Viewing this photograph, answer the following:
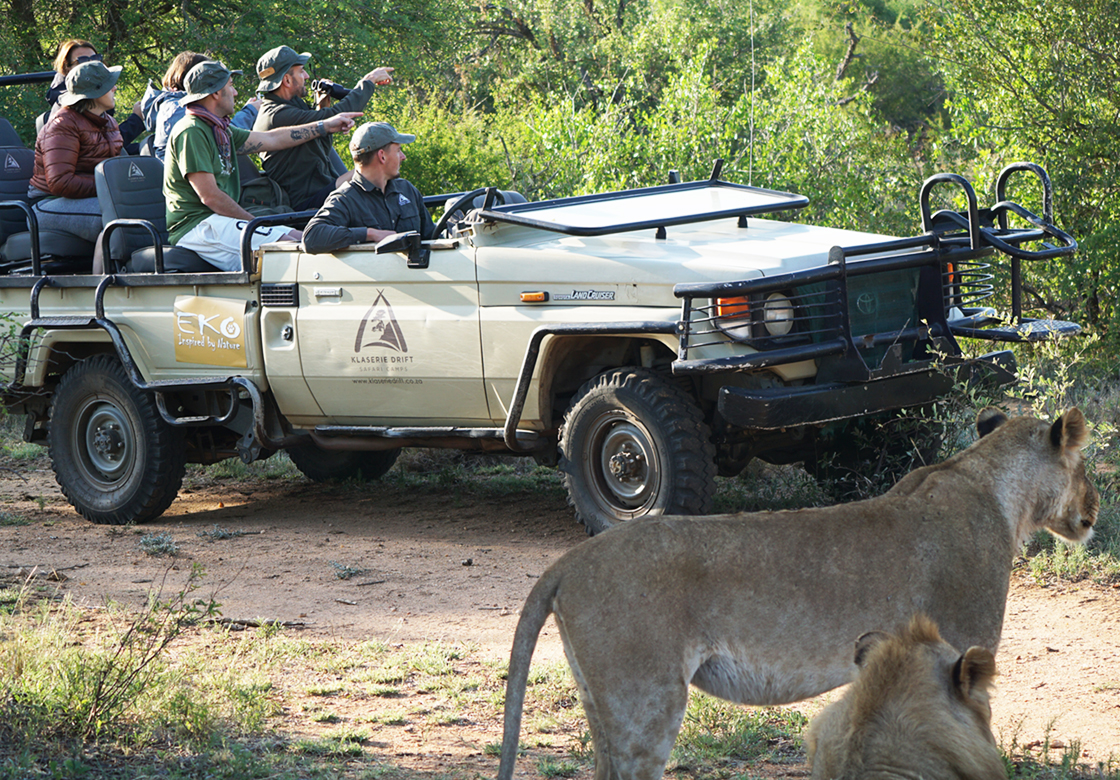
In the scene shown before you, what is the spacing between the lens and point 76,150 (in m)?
8.53

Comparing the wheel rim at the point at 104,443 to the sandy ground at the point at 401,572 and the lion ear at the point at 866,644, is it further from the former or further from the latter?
the lion ear at the point at 866,644

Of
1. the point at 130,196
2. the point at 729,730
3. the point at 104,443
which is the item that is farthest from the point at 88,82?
the point at 729,730

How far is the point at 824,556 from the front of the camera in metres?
3.39

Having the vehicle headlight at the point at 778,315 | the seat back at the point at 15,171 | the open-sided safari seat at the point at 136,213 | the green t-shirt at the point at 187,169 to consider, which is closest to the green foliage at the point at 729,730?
the vehicle headlight at the point at 778,315

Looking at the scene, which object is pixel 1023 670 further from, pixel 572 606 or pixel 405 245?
pixel 405 245

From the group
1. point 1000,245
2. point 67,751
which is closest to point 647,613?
point 67,751

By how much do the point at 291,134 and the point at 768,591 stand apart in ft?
19.9

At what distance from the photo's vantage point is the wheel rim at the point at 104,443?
8.08 metres

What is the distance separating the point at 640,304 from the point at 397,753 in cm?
273

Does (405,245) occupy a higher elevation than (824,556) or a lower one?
higher

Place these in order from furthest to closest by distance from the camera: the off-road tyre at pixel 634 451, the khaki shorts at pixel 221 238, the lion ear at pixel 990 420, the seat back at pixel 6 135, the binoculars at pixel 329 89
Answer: the seat back at pixel 6 135 → the binoculars at pixel 329 89 → the khaki shorts at pixel 221 238 → the off-road tyre at pixel 634 451 → the lion ear at pixel 990 420

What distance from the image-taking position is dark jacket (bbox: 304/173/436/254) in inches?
276

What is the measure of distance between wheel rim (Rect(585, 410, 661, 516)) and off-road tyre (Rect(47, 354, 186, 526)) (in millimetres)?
2931

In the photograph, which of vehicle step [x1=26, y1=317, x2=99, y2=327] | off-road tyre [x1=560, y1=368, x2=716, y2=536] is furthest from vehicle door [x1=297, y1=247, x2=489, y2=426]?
vehicle step [x1=26, y1=317, x2=99, y2=327]
